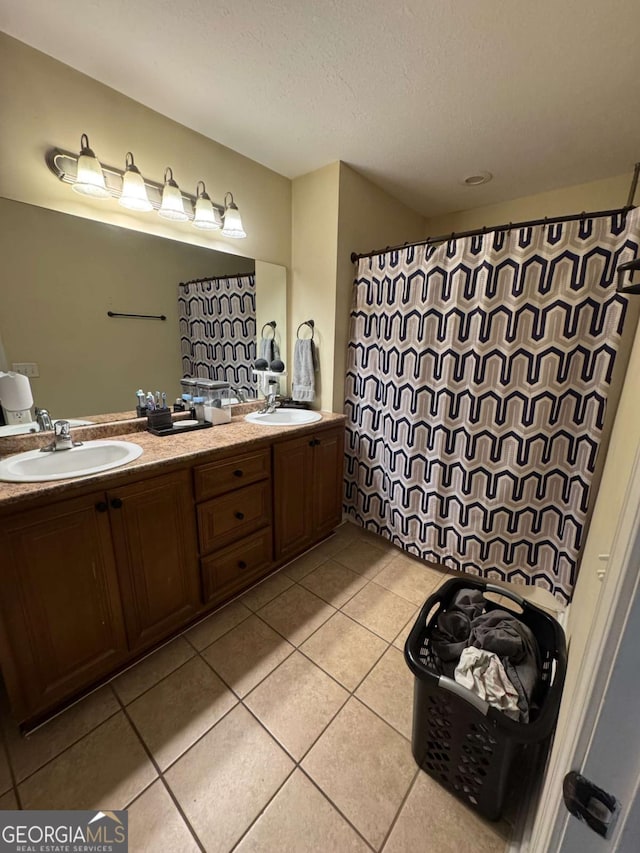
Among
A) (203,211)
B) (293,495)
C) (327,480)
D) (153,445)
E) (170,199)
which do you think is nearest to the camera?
(153,445)

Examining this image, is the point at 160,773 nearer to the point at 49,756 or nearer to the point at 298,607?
the point at 49,756

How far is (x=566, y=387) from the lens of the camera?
1.57 metres

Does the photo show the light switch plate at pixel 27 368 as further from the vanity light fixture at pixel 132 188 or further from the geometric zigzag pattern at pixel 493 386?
the geometric zigzag pattern at pixel 493 386

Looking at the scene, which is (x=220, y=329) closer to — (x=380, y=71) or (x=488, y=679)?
(x=380, y=71)

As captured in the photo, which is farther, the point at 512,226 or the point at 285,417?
the point at 285,417

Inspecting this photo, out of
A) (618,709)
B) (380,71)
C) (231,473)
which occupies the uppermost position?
(380,71)

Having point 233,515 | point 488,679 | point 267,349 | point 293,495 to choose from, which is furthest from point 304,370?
point 488,679

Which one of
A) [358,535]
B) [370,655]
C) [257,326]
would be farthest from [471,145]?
[370,655]

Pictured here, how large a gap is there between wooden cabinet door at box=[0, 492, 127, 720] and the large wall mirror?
2.16ft

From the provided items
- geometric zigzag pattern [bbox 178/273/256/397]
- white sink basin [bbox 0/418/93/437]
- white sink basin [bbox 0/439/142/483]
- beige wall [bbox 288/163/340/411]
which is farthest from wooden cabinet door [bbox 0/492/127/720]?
beige wall [bbox 288/163/340/411]

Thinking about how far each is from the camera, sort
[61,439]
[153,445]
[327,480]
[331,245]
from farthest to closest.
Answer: [327,480], [331,245], [153,445], [61,439]

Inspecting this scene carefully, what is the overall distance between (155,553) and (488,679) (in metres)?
1.24

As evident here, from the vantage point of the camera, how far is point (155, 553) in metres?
1.36

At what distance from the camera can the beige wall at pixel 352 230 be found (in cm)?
205
